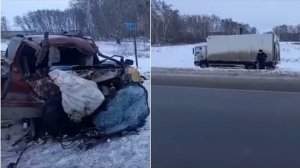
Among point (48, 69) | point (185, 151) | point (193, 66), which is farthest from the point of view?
point (185, 151)

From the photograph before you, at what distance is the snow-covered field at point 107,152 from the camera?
219cm

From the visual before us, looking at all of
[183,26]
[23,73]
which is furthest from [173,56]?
[23,73]

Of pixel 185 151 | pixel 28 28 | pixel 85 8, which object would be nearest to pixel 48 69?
pixel 28 28

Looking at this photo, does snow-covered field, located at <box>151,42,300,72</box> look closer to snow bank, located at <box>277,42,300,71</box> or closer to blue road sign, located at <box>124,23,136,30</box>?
snow bank, located at <box>277,42,300,71</box>

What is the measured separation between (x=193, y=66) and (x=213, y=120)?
0.33 metres

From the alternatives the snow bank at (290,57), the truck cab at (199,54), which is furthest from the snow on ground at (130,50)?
the snow bank at (290,57)

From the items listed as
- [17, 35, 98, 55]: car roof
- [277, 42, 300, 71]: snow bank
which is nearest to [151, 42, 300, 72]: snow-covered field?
[277, 42, 300, 71]: snow bank

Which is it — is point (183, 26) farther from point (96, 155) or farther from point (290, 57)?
point (96, 155)

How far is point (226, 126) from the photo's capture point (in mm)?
2367

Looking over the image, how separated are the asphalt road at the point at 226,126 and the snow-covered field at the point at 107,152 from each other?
117 mm

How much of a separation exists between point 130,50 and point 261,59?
0.66m

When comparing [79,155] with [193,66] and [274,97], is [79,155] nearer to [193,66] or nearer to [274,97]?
[193,66]

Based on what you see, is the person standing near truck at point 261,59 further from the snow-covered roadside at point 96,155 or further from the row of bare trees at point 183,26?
the snow-covered roadside at point 96,155

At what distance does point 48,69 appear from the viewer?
211 centimetres
